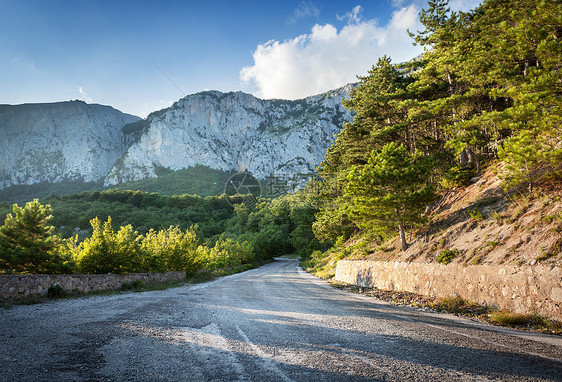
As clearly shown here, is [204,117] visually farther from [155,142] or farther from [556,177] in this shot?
[556,177]

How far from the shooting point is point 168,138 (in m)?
150

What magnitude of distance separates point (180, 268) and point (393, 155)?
1739 centimetres

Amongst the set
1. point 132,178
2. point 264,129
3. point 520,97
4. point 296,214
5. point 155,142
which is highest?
point 264,129

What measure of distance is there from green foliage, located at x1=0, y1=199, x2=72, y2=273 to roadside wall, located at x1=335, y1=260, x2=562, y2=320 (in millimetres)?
15349

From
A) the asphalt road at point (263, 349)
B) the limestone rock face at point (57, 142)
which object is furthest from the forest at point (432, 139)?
the limestone rock face at point (57, 142)

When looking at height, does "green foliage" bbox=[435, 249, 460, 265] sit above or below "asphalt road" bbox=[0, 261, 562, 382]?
above

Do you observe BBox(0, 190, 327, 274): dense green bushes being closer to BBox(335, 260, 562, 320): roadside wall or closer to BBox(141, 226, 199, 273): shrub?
BBox(141, 226, 199, 273): shrub

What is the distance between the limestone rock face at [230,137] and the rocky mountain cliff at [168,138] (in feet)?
1.82

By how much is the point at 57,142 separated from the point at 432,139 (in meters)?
204

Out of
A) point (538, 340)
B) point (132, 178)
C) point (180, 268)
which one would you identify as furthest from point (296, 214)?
point (132, 178)

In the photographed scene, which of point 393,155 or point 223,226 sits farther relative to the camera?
point 223,226

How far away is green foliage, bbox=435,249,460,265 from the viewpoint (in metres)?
9.88

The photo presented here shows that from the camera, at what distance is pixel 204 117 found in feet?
545

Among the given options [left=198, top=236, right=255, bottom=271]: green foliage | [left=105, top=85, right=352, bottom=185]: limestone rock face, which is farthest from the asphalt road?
[left=105, top=85, right=352, bottom=185]: limestone rock face
